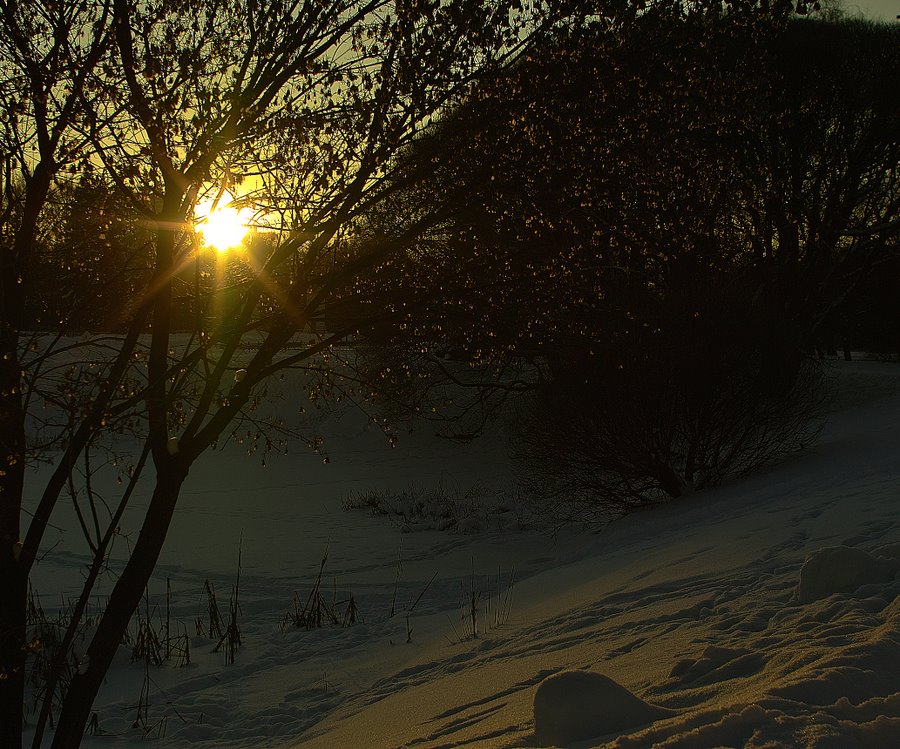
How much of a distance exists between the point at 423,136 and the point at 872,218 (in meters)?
17.0

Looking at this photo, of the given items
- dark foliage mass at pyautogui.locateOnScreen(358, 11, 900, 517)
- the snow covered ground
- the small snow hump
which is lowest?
the snow covered ground

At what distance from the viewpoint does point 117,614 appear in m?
4.60

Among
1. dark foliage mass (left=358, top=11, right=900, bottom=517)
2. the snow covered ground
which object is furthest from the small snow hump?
dark foliage mass (left=358, top=11, right=900, bottom=517)

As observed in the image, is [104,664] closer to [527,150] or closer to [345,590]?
[527,150]

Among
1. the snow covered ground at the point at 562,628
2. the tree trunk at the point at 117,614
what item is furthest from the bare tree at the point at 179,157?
the snow covered ground at the point at 562,628

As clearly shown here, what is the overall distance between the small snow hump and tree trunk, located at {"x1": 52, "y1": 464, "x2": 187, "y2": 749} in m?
2.37

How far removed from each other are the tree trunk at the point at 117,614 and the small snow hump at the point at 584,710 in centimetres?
237

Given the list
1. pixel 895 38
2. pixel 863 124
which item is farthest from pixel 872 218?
pixel 895 38

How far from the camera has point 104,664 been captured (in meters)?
4.56

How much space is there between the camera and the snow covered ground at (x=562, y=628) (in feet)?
10.2

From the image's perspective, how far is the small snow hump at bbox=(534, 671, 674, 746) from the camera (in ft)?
10.0

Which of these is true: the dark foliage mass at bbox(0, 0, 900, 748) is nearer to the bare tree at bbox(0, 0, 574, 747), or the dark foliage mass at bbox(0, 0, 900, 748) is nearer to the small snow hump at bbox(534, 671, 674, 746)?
the bare tree at bbox(0, 0, 574, 747)

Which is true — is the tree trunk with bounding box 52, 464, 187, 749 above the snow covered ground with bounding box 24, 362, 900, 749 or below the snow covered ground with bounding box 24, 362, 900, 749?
above

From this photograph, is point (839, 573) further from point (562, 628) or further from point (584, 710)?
point (584, 710)
